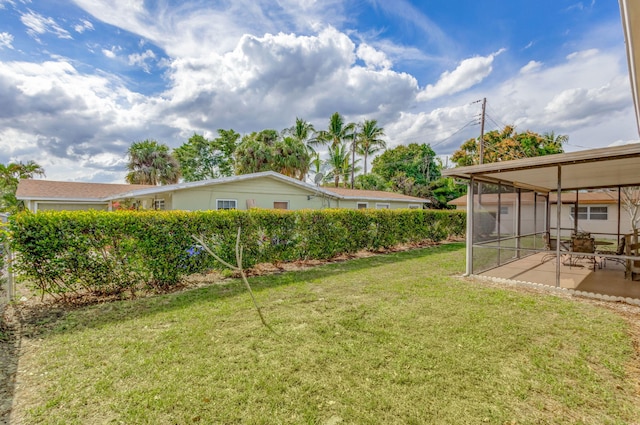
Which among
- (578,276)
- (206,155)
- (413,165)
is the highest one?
(206,155)

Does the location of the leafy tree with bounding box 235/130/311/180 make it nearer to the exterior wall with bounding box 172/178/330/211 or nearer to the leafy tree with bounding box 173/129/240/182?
the exterior wall with bounding box 172/178/330/211

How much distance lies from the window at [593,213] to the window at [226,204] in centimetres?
2072

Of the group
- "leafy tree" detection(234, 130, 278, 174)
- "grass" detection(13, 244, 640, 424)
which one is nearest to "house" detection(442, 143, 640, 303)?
"grass" detection(13, 244, 640, 424)

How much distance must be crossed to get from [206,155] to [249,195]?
23096 millimetres

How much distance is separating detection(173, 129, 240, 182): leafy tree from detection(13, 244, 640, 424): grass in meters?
28.9

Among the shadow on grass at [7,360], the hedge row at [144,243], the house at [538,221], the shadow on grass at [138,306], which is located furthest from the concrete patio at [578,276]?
the shadow on grass at [7,360]

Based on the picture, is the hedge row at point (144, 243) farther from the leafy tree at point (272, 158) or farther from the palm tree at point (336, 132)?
the palm tree at point (336, 132)

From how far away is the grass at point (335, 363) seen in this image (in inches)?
95.7

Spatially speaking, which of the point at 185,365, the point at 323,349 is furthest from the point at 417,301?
the point at 185,365

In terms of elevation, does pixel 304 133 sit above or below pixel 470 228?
above

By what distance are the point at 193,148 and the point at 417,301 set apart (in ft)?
106

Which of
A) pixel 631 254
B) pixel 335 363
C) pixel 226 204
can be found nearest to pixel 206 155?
pixel 226 204

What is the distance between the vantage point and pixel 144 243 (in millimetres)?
5812

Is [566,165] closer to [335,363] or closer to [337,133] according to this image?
[335,363]
